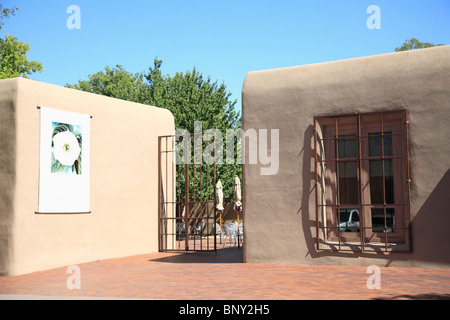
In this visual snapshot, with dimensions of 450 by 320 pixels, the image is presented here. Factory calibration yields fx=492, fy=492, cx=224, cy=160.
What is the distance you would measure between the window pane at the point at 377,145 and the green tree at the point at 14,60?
2234 cm

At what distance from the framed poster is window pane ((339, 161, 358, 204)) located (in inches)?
228

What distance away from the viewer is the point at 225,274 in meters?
8.84

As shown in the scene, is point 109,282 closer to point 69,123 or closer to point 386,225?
point 69,123

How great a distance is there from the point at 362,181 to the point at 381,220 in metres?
0.82

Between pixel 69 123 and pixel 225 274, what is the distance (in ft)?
16.6

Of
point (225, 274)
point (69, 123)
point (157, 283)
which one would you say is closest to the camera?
point (157, 283)

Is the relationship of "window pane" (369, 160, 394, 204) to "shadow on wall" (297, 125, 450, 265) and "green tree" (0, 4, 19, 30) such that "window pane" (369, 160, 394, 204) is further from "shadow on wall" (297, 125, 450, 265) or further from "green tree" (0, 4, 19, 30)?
"green tree" (0, 4, 19, 30)

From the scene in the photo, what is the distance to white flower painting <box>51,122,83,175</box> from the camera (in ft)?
34.9

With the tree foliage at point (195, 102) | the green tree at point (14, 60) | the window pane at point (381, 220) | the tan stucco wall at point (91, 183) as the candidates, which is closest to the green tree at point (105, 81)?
the green tree at point (14, 60)

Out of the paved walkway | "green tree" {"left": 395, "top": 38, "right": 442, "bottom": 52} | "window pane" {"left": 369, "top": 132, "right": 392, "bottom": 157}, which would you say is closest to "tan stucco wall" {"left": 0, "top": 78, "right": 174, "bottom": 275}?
the paved walkway

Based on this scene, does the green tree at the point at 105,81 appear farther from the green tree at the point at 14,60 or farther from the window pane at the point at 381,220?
the window pane at the point at 381,220

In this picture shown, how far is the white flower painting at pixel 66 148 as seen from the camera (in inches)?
419

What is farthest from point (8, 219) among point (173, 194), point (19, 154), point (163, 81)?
point (163, 81)

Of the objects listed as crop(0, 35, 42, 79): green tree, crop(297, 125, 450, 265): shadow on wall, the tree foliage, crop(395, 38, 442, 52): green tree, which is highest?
crop(395, 38, 442, 52): green tree
